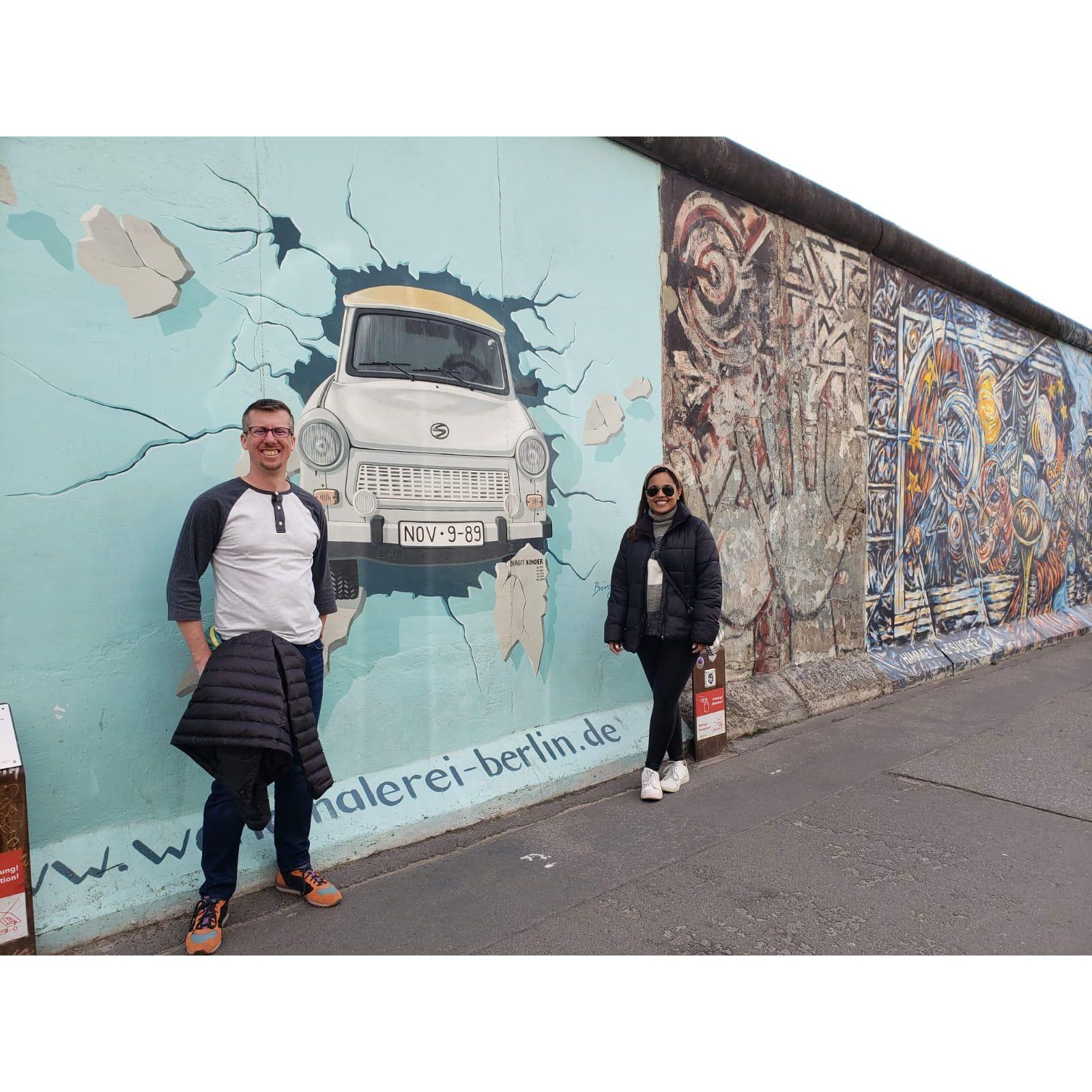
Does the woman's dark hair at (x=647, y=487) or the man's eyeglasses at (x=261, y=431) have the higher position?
the man's eyeglasses at (x=261, y=431)

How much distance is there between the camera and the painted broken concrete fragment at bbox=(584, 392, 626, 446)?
459cm

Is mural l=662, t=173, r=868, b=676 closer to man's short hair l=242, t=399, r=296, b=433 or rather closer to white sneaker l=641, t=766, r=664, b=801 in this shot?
white sneaker l=641, t=766, r=664, b=801

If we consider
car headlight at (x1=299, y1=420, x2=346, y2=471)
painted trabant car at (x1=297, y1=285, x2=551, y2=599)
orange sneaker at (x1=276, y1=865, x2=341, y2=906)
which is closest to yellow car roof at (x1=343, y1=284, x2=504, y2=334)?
painted trabant car at (x1=297, y1=285, x2=551, y2=599)

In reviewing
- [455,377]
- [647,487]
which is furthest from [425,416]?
[647,487]

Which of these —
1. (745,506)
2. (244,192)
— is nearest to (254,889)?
(244,192)

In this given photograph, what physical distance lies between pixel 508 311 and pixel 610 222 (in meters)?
1.05

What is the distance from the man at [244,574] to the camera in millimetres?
2680

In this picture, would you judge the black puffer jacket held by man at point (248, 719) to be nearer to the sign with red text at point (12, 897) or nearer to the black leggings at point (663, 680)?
the sign with red text at point (12, 897)

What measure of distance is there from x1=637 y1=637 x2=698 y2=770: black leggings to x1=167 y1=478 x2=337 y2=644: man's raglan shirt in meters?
1.95

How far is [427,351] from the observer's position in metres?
3.82

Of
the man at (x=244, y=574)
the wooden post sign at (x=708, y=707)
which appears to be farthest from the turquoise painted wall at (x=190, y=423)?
the wooden post sign at (x=708, y=707)

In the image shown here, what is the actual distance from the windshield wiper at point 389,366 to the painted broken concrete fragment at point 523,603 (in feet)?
3.45

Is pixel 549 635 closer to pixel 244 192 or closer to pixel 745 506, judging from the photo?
pixel 745 506

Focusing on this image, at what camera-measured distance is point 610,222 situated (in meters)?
4.72
